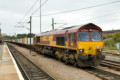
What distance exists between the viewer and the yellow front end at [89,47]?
1116 cm

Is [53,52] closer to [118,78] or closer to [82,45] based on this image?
[82,45]

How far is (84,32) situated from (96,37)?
3.78 feet

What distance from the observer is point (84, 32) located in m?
11.7

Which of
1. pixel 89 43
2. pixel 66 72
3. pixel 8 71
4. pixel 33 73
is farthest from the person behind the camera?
pixel 89 43

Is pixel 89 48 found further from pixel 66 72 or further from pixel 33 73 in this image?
pixel 33 73

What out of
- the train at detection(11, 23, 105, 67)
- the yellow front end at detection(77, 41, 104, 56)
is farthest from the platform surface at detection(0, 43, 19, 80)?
the yellow front end at detection(77, 41, 104, 56)

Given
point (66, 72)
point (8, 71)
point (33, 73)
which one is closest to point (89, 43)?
point (66, 72)

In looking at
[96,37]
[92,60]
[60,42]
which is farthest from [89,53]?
[60,42]

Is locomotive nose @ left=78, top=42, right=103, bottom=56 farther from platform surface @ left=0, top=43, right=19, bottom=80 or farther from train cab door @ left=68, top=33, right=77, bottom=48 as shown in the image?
platform surface @ left=0, top=43, right=19, bottom=80

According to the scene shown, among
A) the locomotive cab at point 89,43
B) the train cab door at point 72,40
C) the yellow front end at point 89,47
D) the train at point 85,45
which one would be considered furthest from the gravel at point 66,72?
the train cab door at point 72,40

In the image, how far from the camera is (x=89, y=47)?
11375 mm

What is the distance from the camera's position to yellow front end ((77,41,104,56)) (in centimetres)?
1116

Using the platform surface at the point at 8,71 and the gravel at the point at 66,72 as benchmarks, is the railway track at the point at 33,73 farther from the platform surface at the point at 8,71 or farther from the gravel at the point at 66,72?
the platform surface at the point at 8,71

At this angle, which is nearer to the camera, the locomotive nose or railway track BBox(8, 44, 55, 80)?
railway track BBox(8, 44, 55, 80)
